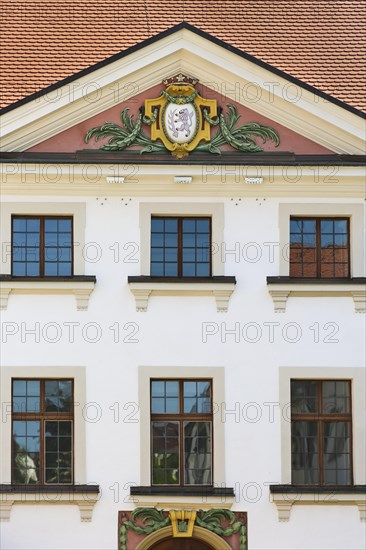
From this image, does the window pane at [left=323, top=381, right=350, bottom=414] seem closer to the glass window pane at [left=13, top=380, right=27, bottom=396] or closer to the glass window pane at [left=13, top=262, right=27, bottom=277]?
the glass window pane at [left=13, top=380, right=27, bottom=396]

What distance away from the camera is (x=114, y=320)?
29234 millimetres

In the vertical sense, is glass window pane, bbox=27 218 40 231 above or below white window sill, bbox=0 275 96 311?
above

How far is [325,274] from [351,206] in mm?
1371

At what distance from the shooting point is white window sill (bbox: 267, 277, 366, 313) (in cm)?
2931

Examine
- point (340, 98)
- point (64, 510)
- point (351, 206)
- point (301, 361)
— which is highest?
point (340, 98)

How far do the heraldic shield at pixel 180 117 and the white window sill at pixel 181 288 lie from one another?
237 centimetres

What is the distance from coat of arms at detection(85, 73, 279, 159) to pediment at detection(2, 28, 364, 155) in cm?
14

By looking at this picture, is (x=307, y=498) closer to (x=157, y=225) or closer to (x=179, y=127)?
(x=157, y=225)

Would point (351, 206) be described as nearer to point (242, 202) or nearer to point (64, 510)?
point (242, 202)

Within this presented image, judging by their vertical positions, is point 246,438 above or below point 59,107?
below

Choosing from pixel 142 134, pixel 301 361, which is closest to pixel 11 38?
pixel 142 134

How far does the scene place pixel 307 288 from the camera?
2934 cm

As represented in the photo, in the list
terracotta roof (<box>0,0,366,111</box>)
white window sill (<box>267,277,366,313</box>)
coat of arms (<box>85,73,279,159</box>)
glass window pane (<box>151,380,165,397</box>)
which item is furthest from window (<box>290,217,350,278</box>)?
glass window pane (<box>151,380,165,397</box>)

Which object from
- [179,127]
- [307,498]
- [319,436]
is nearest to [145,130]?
[179,127]
